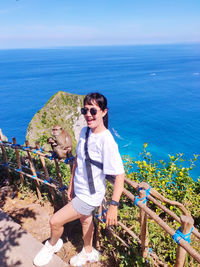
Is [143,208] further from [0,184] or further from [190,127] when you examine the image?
[190,127]

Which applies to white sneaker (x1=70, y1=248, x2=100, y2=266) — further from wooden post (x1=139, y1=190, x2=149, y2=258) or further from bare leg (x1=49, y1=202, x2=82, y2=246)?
wooden post (x1=139, y1=190, x2=149, y2=258)

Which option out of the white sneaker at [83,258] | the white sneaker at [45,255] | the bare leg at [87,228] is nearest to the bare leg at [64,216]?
the bare leg at [87,228]

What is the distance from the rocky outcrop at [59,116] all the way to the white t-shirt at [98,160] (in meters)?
13.3

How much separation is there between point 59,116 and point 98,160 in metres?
17.8

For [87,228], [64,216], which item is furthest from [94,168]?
[87,228]

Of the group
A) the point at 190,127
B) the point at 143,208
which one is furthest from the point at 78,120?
the point at 190,127

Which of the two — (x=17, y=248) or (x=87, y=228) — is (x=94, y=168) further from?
(x=17, y=248)

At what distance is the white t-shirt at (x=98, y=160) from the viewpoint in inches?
81.0

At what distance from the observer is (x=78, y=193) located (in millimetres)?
2383

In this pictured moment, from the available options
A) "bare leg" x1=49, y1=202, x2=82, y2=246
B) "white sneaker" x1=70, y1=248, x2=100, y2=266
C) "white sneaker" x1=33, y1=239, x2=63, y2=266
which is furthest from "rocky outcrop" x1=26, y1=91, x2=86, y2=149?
"bare leg" x1=49, y1=202, x2=82, y2=246

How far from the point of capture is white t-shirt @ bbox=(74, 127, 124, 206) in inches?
81.0

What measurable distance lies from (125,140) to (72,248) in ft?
115

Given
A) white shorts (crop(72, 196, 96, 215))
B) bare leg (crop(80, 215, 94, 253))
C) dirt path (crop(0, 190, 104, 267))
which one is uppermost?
white shorts (crop(72, 196, 96, 215))

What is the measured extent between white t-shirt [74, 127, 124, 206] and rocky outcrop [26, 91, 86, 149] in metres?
13.3
